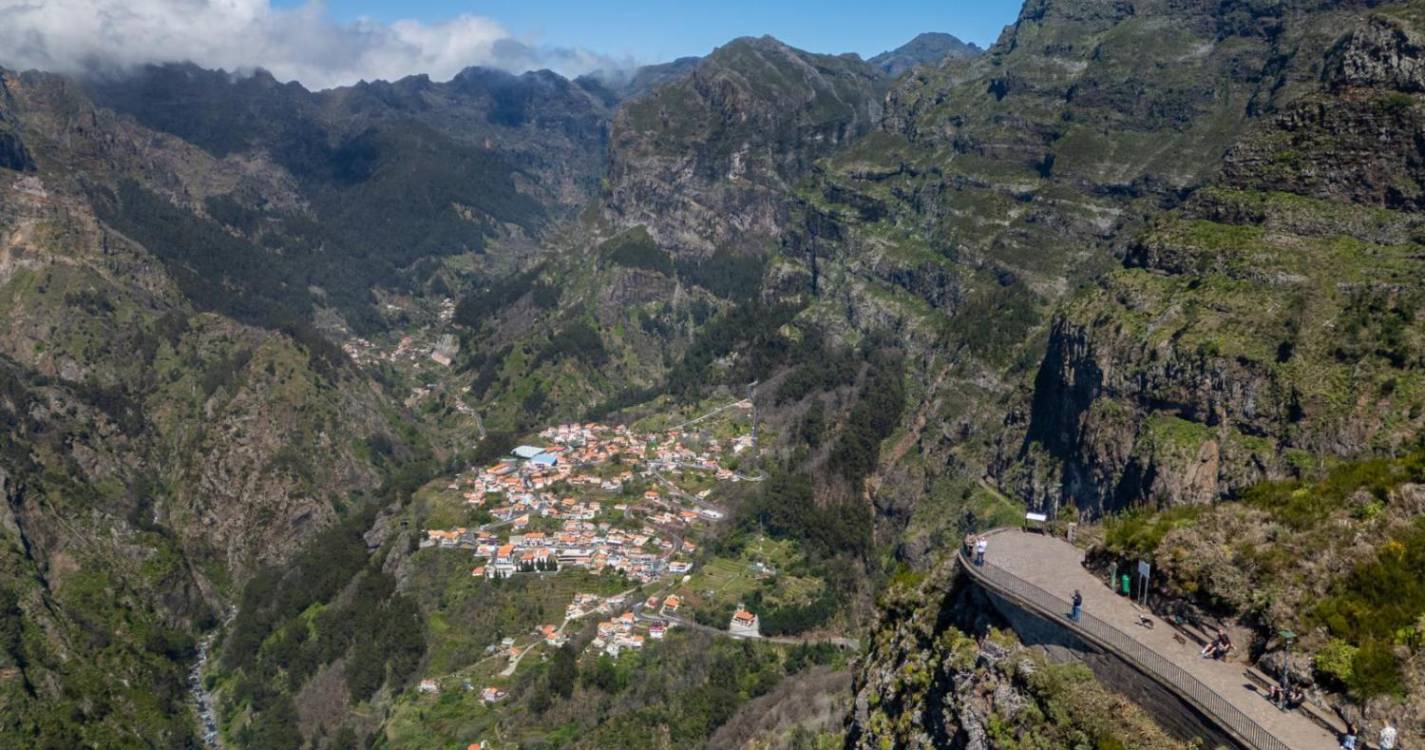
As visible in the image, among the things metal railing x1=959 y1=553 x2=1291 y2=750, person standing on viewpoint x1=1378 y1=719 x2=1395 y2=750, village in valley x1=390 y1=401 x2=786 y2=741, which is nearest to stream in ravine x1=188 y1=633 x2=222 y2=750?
village in valley x1=390 y1=401 x2=786 y2=741

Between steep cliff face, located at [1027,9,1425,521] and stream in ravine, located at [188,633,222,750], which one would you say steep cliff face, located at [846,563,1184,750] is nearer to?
steep cliff face, located at [1027,9,1425,521]

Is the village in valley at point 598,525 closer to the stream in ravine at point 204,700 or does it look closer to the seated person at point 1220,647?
the stream in ravine at point 204,700

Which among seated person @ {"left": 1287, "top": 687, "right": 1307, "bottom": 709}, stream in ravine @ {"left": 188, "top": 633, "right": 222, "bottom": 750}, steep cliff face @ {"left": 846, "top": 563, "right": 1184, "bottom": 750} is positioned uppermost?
seated person @ {"left": 1287, "top": 687, "right": 1307, "bottom": 709}

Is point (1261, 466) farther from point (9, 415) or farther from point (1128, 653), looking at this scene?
point (9, 415)

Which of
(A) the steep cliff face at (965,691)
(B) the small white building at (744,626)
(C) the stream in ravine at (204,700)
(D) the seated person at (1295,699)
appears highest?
(D) the seated person at (1295,699)

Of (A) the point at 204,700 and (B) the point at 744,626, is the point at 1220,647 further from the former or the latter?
(A) the point at 204,700

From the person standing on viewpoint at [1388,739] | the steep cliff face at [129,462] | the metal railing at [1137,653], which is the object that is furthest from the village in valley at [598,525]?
the person standing on viewpoint at [1388,739]
